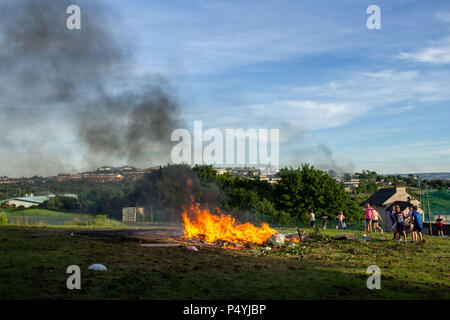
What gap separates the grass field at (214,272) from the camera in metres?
9.24

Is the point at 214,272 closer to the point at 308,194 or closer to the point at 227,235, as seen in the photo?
the point at 227,235

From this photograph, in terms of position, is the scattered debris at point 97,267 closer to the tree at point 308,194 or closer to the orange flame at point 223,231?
the orange flame at point 223,231

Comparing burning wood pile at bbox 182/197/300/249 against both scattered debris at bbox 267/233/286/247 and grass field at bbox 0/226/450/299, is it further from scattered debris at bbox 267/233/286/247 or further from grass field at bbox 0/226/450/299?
grass field at bbox 0/226/450/299

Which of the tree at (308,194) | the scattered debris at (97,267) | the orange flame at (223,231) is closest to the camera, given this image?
the scattered debris at (97,267)

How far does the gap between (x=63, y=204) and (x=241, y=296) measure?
178ft

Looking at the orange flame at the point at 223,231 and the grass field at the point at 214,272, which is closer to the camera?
the grass field at the point at 214,272

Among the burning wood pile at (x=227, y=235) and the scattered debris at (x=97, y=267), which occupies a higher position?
the scattered debris at (x=97, y=267)

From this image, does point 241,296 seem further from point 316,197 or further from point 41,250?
point 316,197

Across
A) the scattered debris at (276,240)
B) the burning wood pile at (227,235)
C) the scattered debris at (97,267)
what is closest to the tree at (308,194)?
the burning wood pile at (227,235)

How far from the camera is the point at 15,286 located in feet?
29.4

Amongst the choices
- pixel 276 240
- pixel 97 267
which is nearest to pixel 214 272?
pixel 97 267

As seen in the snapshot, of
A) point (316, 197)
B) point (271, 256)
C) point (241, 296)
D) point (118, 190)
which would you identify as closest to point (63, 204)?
point (118, 190)

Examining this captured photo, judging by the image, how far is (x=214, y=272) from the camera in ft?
39.0

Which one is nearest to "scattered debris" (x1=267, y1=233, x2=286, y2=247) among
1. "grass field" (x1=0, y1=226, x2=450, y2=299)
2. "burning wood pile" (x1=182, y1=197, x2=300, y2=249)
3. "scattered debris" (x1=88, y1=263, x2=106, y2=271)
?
"burning wood pile" (x1=182, y1=197, x2=300, y2=249)
